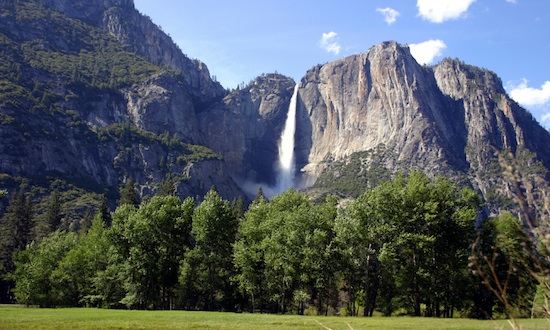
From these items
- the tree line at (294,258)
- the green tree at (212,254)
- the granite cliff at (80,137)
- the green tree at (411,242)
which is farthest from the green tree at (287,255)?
the granite cliff at (80,137)

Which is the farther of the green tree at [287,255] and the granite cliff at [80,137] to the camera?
the granite cliff at [80,137]

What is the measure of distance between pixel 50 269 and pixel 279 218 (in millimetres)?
28270

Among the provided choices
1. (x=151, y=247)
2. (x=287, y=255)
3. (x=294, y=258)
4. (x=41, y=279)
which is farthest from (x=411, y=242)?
(x=41, y=279)

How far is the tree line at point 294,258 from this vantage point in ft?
130

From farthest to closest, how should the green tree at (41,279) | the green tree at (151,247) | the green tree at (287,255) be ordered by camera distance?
the green tree at (41,279)
the green tree at (151,247)
the green tree at (287,255)

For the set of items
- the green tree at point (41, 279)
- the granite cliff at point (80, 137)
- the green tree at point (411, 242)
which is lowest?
the green tree at point (41, 279)

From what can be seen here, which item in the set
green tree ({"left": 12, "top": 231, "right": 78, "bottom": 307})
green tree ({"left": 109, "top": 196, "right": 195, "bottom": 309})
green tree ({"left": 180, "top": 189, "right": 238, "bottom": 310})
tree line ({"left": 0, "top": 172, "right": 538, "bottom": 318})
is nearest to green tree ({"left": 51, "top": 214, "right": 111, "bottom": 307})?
tree line ({"left": 0, "top": 172, "right": 538, "bottom": 318})

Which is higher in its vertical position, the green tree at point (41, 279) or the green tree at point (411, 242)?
the green tree at point (411, 242)

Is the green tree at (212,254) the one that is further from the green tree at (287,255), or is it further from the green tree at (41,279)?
the green tree at (41,279)

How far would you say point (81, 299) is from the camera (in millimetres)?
49562

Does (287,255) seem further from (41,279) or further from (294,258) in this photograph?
(41,279)

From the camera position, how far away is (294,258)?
137 feet

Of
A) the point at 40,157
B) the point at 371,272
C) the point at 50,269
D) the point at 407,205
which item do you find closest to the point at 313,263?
the point at 371,272

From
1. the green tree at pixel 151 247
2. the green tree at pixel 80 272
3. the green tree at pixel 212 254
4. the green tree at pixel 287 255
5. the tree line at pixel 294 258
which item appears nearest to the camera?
the tree line at pixel 294 258
